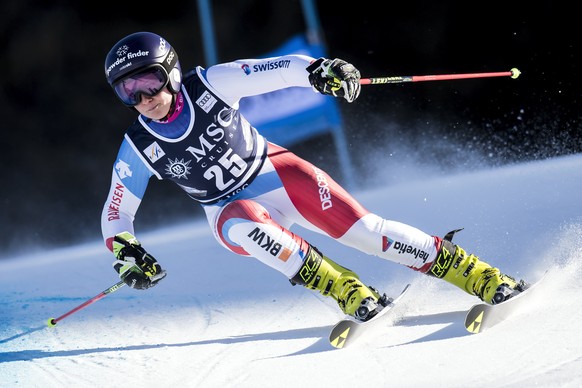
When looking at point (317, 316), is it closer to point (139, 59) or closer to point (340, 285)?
point (340, 285)

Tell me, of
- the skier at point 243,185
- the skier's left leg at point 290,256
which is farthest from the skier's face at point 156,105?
the skier's left leg at point 290,256

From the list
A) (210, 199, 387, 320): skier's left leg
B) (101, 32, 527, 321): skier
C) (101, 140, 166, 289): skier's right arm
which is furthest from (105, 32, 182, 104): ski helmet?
(210, 199, 387, 320): skier's left leg

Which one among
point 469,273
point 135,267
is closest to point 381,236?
point 469,273

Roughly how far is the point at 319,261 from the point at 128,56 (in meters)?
1.11

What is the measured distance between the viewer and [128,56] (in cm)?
312

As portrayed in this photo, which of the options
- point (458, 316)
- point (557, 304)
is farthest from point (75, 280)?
point (557, 304)

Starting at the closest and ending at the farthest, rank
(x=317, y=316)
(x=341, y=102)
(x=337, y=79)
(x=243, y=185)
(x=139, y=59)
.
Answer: (x=337, y=79)
(x=139, y=59)
(x=243, y=185)
(x=317, y=316)
(x=341, y=102)

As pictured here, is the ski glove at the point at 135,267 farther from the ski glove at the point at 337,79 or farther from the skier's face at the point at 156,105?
the ski glove at the point at 337,79

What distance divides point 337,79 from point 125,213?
1.12 meters

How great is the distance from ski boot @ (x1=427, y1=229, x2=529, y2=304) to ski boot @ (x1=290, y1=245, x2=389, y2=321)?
1.04 ft

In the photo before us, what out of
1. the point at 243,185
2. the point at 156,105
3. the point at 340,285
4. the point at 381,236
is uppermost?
the point at 156,105

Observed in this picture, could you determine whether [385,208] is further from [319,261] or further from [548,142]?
[319,261]

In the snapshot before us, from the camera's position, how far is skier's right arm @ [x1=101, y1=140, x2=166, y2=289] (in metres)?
3.26

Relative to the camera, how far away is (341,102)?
19.7ft
